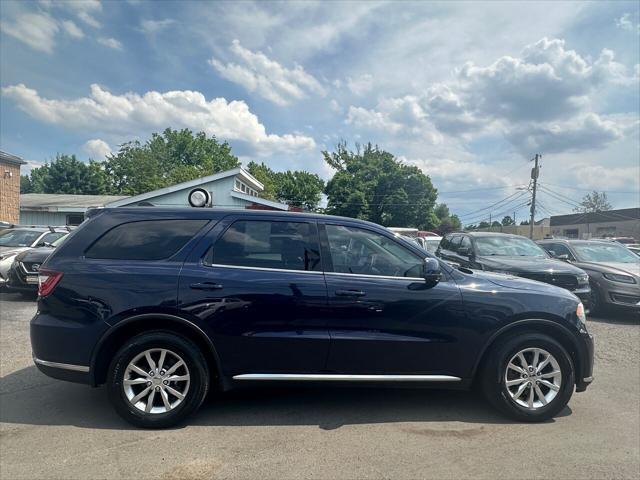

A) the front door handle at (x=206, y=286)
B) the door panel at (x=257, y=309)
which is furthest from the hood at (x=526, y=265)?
the front door handle at (x=206, y=286)

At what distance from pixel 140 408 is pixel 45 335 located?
1.00 m

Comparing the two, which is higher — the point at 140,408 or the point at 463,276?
the point at 463,276

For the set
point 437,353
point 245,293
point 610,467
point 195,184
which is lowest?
point 610,467

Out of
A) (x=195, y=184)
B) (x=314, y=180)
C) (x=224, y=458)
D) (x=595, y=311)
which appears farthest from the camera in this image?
(x=314, y=180)

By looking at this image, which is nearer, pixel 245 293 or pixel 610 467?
pixel 610 467

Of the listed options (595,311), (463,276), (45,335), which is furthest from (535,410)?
(595,311)

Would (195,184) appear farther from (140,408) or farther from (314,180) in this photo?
(314,180)

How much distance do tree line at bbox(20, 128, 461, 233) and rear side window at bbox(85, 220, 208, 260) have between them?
30691 millimetres

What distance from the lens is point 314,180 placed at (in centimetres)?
5709

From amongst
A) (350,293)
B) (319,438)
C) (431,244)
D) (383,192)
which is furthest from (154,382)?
(383,192)

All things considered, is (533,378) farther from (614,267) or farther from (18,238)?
(18,238)

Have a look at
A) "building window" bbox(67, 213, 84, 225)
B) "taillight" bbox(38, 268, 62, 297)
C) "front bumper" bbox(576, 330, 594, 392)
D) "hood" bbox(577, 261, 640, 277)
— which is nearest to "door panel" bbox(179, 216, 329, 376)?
"taillight" bbox(38, 268, 62, 297)

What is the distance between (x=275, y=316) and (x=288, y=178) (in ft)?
176

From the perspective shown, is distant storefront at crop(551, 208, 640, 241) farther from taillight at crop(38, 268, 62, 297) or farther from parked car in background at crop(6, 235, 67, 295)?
taillight at crop(38, 268, 62, 297)
